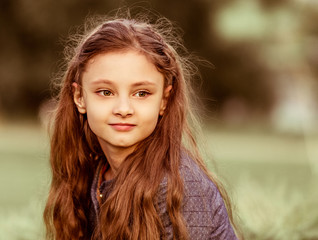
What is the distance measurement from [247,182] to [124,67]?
2.30 m

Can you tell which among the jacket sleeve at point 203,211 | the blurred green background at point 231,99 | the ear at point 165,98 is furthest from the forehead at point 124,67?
the blurred green background at point 231,99

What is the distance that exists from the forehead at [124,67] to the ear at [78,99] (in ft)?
0.80

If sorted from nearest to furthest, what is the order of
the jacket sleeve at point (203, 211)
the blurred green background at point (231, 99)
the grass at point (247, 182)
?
the jacket sleeve at point (203, 211), the grass at point (247, 182), the blurred green background at point (231, 99)

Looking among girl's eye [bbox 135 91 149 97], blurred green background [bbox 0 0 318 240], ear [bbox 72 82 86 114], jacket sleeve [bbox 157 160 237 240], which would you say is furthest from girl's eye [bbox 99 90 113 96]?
blurred green background [bbox 0 0 318 240]

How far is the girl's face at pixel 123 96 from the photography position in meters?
2.56

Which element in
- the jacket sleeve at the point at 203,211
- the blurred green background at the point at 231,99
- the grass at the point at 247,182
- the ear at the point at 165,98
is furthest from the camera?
the blurred green background at the point at 231,99

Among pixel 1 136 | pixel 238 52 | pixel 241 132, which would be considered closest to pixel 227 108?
pixel 238 52

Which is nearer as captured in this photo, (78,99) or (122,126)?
(122,126)

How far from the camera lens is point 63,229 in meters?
2.99

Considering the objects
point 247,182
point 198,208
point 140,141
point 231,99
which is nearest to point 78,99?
point 140,141

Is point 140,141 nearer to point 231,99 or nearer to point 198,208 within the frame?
point 198,208

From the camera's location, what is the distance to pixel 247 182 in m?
4.54

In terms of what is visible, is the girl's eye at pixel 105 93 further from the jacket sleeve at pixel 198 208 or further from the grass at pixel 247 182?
the grass at pixel 247 182

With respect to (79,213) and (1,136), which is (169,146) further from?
(1,136)
